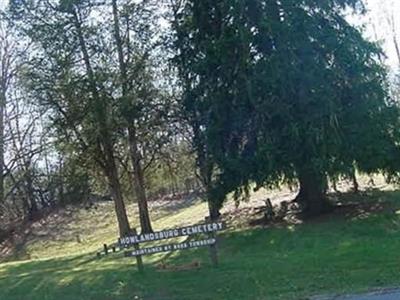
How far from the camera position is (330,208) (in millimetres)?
19859

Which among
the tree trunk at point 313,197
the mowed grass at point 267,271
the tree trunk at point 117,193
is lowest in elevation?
the mowed grass at point 267,271

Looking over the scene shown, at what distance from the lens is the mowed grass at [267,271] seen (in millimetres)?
10422

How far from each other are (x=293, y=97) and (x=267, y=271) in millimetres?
7266

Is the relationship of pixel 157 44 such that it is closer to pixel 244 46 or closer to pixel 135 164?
pixel 135 164

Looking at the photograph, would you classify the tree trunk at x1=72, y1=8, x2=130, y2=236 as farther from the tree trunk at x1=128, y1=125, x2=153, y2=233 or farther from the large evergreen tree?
the large evergreen tree

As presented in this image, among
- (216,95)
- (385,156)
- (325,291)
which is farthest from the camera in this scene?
(216,95)

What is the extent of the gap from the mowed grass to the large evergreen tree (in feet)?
5.87

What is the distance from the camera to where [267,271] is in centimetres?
1180

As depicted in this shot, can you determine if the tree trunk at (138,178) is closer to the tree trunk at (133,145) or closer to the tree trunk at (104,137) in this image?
the tree trunk at (133,145)

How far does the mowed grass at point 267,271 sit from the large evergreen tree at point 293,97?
1.79 meters

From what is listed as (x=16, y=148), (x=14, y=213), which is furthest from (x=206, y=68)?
(x=14, y=213)

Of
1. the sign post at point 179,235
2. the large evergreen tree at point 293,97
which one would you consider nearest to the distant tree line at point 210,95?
the large evergreen tree at point 293,97

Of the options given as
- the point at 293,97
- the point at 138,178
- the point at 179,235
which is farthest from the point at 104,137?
the point at 179,235

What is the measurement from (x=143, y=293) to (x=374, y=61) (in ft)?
35.8
